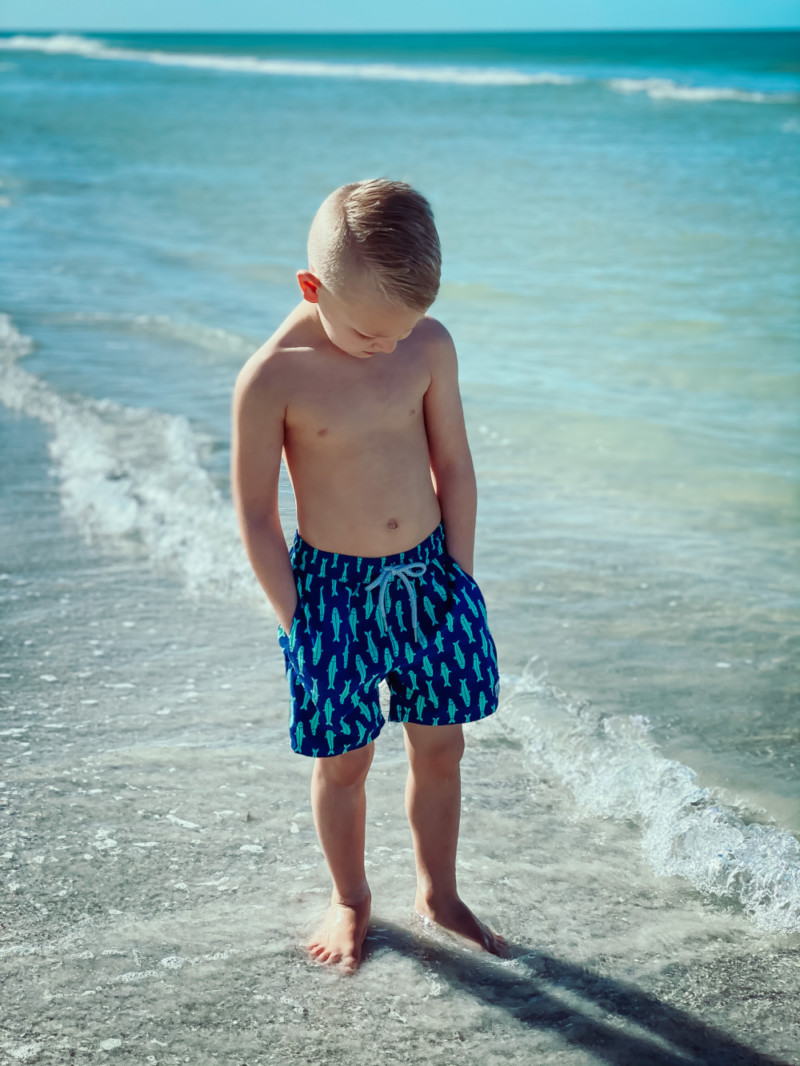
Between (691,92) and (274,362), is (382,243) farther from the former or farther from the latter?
(691,92)

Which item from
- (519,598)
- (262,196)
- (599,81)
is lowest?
(519,598)

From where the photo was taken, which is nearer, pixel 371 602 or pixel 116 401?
pixel 371 602

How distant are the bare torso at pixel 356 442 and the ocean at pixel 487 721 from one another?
0.18m

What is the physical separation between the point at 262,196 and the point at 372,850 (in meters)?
12.1

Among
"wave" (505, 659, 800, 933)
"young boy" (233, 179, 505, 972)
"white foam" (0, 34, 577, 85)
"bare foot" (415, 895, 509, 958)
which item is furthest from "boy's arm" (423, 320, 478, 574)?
"white foam" (0, 34, 577, 85)

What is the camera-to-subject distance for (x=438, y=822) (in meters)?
2.10

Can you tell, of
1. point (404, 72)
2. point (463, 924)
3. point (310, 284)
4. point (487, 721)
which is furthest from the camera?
point (404, 72)

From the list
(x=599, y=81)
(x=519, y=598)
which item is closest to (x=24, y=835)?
(x=519, y=598)

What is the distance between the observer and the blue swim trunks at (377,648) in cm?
192

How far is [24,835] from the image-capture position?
7.64ft

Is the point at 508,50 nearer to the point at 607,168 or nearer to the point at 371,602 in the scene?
the point at 607,168

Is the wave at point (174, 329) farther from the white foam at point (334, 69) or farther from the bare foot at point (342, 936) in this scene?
the white foam at point (334, 69)

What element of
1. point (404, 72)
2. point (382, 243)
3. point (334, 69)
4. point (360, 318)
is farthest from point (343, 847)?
point (334, 69)

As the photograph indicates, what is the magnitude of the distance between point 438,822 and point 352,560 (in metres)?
0.56
